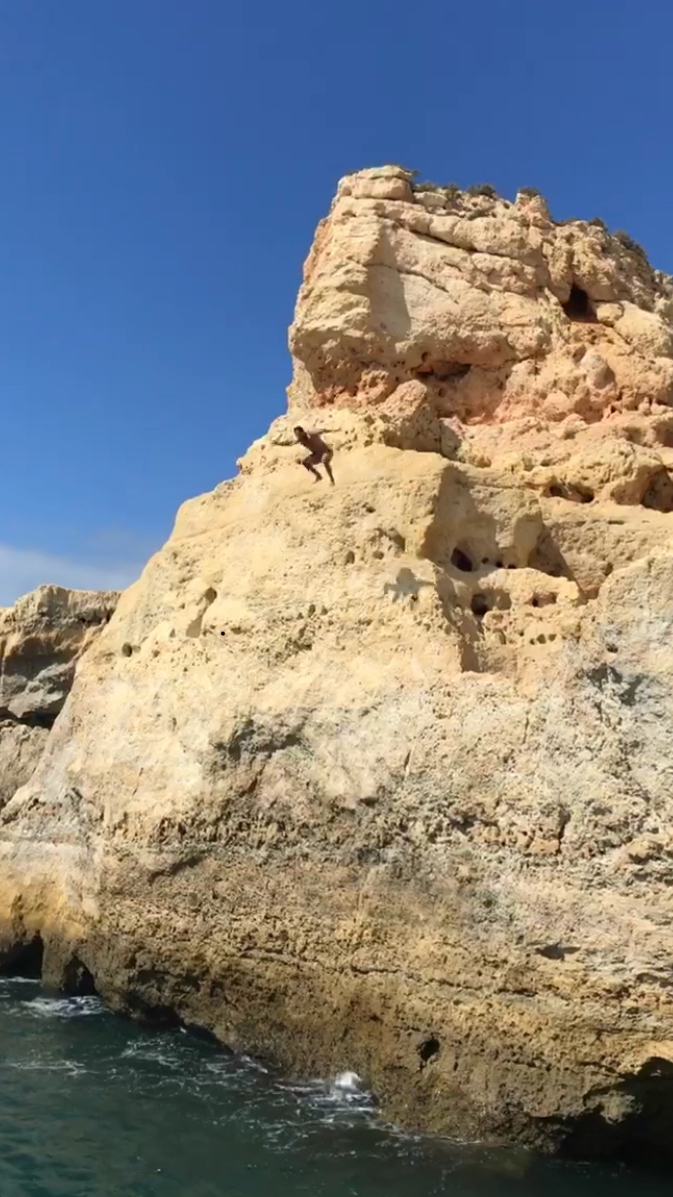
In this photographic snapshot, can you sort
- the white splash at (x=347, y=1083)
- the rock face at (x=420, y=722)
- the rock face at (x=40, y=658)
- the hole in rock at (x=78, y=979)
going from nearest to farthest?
1. the rock face at (x=420, y=722)
2. the white splash at (x=347, y=1083)
3. the hole in rock at (x=78, y=979)
4. the rock face at (x=40, y=658)

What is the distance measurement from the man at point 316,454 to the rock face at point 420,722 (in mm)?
389

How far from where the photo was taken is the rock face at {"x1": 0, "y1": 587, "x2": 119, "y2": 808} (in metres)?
20.5

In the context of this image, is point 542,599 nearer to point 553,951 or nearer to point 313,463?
point 313,463

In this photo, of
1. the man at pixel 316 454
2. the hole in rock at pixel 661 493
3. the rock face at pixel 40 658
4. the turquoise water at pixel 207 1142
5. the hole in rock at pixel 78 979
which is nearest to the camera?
the turquoise water at pixel 207 1142

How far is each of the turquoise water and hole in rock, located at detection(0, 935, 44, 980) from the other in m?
2.97

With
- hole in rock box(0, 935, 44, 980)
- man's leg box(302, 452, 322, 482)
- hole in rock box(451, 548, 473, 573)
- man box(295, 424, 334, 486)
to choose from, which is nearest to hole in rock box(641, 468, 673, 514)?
hole in rock box(451, 548, 473, 573)

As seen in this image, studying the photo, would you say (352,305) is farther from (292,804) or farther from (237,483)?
(292,804)

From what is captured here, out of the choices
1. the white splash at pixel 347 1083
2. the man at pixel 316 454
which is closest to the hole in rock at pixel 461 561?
the man at pixel 316 454

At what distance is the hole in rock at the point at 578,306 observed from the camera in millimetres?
16344

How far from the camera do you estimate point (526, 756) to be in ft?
31.1

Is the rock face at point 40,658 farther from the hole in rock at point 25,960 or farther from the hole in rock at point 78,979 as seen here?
the hole in rock at point 78,979

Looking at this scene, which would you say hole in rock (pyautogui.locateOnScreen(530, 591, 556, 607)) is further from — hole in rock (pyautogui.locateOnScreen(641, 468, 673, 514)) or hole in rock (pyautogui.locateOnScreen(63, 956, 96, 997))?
hole in rock (pyautogui.locateOnScreen(63, 956, 96, 997))

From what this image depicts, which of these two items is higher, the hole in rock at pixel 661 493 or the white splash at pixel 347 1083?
the hole in rock at pixel 661 493

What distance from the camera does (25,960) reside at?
1559 centimetres
